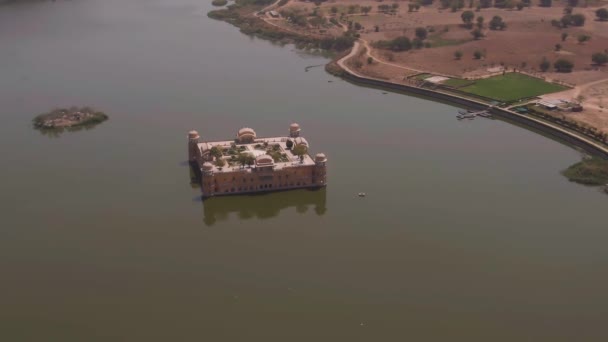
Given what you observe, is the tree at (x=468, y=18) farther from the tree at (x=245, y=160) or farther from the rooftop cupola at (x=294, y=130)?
the tree at (x=245, y=160)

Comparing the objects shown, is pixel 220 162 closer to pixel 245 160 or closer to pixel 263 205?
pixel 245 160

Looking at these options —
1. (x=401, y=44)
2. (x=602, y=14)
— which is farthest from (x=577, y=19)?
(x=401, y=44)

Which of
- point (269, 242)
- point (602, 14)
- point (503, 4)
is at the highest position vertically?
point (503, 4)

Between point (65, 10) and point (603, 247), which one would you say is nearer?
point (603, 247)

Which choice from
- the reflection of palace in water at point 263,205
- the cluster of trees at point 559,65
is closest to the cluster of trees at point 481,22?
the cluster of trees at point 559,65

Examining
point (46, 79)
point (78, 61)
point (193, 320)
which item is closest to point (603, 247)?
point (193, 320)

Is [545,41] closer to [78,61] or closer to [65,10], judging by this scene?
[78,61]
